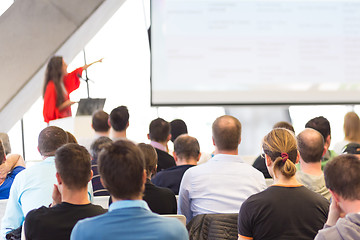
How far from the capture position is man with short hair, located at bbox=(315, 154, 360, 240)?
72.0 inches

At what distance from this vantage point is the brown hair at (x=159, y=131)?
475 cm

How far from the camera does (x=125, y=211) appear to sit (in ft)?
5.64

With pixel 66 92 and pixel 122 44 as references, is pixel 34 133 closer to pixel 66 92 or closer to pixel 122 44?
pixel 122 44

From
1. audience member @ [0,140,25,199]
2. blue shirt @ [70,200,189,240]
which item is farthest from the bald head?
audience member @ [0,140,25,199]

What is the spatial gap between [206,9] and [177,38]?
0.55m

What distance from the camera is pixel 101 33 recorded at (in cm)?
908

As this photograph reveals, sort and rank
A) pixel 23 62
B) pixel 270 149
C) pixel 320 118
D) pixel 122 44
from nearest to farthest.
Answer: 1. pixel 270 149
2. pixel 320 118
3. pixel 23 62
4. pixel 122 44

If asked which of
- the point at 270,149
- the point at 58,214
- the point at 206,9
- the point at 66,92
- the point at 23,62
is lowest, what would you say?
the point at 58,214

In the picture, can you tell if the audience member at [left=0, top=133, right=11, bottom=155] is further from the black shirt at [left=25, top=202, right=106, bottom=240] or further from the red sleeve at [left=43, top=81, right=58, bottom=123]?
the black shirt at [left=25, top=202, right=106, bottom=240]

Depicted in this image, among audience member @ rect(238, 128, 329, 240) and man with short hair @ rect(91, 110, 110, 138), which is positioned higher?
man with short hair @ rect(91, 110, 110, 138)

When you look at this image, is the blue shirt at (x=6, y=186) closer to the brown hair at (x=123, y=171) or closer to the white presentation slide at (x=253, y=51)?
the brown hair at (x=123, y=171)

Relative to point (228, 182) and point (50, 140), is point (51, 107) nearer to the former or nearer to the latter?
point (50, 140)

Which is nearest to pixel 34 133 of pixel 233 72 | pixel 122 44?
pixel 122 44

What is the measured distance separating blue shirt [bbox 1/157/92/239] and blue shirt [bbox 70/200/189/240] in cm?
107
